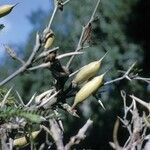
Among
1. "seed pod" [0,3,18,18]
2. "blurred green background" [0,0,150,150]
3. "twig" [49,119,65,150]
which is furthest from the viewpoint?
"blurred green background" [0,0,150,150]

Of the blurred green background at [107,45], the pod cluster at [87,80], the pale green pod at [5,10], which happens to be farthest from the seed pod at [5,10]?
the blurred green background at [107,45]

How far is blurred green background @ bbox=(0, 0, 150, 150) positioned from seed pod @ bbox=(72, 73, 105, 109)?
4.04 meters

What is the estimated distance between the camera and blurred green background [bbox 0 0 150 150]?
5.39 metres

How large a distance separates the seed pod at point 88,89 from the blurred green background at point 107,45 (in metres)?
4.04

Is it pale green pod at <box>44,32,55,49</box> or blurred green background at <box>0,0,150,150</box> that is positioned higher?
pale green pod at <box>44,32,55,49</box>

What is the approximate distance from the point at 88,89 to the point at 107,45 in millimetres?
5110

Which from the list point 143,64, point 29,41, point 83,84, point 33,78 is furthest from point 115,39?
point 83,84

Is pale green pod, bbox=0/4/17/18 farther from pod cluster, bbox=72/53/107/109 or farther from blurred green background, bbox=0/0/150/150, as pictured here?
blurred green background, bbox=0/0/150/150

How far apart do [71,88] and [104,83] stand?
5 centimetres

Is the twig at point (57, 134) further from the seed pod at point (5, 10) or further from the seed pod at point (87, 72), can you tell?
the seed pod at point (5, 10)

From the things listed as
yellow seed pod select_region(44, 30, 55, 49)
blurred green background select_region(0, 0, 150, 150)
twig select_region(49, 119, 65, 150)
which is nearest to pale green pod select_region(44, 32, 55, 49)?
yellow seed pod select_region(44, 30, 55, 49)

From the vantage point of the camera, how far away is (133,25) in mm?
6859

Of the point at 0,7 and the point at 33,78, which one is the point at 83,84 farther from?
the point at 33,78

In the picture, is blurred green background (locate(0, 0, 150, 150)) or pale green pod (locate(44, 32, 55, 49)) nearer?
pale green pod (locate(44, 32, 55, 49))
